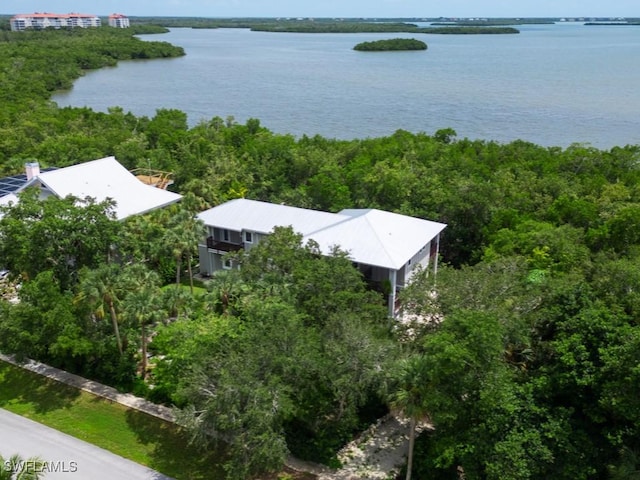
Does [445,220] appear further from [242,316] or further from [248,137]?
[248,137]

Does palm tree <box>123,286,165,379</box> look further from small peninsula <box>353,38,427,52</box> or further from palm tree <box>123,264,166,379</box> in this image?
small peninsula <box>353,38,427,52</box>

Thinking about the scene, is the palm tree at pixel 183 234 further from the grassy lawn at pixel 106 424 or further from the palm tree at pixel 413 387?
the palm tree at pixel 413 387

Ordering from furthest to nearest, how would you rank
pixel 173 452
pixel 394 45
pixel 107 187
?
pixel 394 45 < pixel 107 187 < pixel 173 452

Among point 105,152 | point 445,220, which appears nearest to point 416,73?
point 105,152

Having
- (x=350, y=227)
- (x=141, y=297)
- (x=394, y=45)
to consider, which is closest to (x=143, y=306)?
(x=141, y=297)

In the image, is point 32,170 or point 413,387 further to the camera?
point 32,170

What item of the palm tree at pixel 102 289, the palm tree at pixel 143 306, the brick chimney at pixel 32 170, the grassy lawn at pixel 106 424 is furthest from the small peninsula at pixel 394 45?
the grassy lawn at pixel 106 424

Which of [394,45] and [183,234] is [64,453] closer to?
[183,234]
